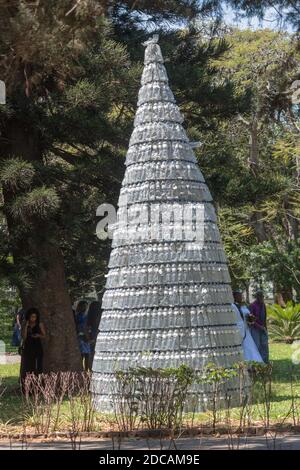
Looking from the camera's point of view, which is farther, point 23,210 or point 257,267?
point 257,267

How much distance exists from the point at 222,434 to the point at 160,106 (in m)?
4.74

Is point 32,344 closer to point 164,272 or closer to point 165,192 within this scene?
point 164,272

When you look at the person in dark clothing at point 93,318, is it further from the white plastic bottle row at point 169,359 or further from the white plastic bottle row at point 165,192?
the white plastic bottle row at point 169,359

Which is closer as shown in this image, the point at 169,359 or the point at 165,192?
the point at 169,359

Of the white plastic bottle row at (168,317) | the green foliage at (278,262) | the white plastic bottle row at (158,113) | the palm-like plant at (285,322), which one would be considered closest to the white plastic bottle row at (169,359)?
the white plastic bottle row at (168,317)

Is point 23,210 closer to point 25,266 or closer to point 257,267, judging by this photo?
point 25,266

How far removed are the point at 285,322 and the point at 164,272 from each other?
732 inches

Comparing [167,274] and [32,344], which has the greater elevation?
[167,274]

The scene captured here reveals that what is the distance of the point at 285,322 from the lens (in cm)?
2964

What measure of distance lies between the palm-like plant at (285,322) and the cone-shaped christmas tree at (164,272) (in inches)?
677

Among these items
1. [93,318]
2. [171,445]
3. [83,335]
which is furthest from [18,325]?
[171,445]

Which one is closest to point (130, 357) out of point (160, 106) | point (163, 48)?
point (160, 106)

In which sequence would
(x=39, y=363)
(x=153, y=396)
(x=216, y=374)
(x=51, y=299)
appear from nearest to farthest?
1. (x=153, y=396)
2. (x=216, y=374)
3. (x=39, y=363)
4. (x=51, y=299)

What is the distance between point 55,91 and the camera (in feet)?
50.3
